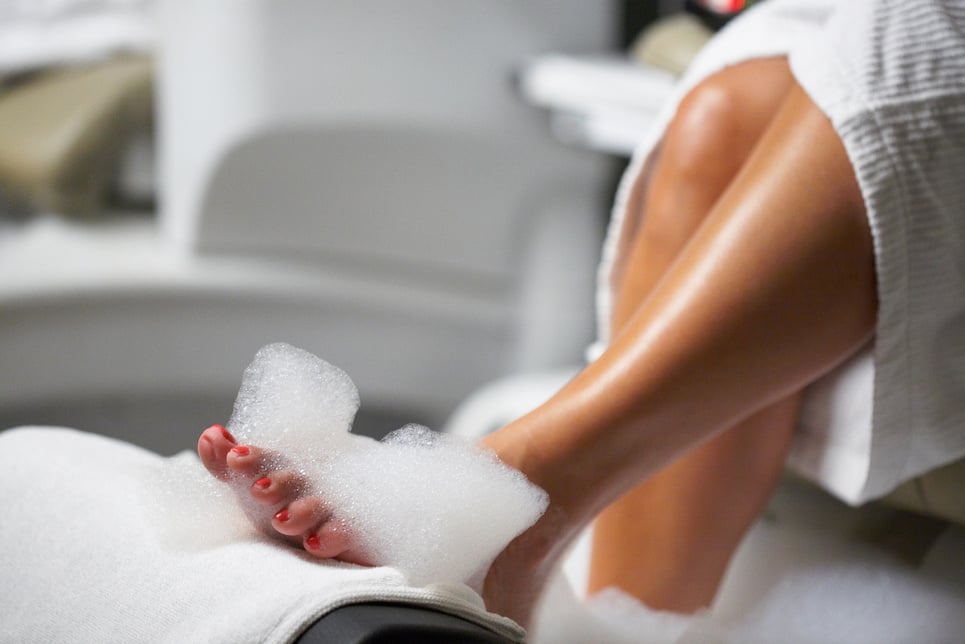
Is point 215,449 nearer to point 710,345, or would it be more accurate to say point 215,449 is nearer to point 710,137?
point 710,345

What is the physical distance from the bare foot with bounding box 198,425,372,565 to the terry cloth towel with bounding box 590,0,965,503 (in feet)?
0.86

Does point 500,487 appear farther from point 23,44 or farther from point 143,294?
point 23,44

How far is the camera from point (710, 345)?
1.57ft

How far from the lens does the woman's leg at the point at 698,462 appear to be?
22.6 inches

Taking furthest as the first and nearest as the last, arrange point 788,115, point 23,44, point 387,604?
point 23,44
point 788,115
point 387,604

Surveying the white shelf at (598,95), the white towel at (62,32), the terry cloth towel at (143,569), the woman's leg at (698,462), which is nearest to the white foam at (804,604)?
the woman's leg at (698,462)

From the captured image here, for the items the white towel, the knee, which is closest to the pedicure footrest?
the knee

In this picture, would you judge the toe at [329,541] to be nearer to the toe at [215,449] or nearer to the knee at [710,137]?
the toe at [215,449]

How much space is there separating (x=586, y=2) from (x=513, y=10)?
0.31 feet

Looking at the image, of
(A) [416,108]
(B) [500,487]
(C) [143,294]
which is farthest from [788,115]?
(C) [143,294]

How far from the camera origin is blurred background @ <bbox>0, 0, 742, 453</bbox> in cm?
115

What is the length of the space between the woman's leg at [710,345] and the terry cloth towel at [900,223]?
0.05 ft

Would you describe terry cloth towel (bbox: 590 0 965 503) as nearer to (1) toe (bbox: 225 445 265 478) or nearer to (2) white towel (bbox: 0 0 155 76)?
(1) toe (bbox: 225 445 265 478)

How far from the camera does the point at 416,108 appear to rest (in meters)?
1.19
